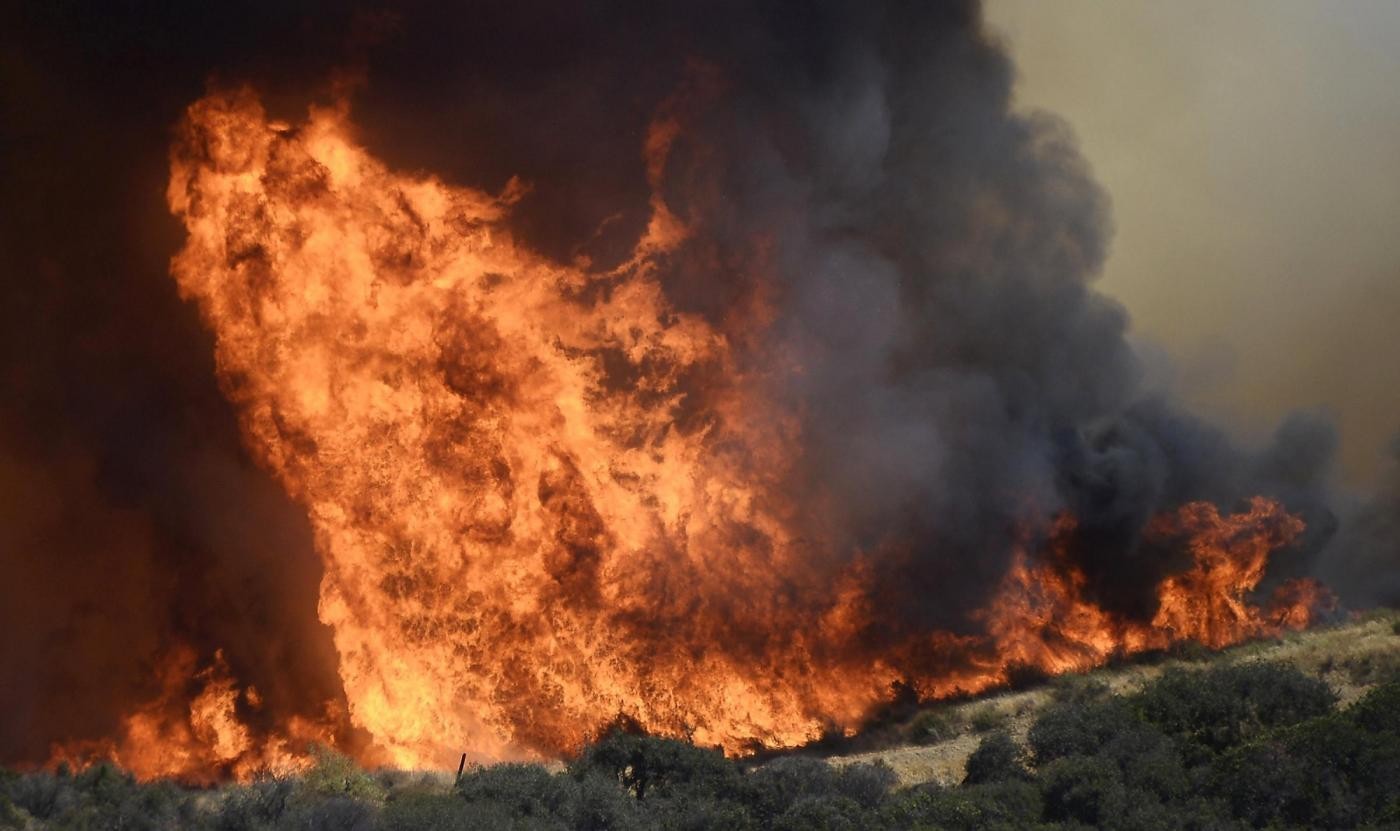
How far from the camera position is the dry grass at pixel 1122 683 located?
21.2 metres

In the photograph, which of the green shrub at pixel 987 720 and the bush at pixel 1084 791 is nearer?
the bush at pixel 1084 791

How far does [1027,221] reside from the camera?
2962 centimetres

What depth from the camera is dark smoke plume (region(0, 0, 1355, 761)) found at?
25.0 metres

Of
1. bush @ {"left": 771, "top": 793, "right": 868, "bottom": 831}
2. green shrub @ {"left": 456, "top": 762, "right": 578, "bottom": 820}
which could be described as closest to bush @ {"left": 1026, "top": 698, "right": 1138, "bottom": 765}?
bush @ {"left": 771, "top": 793, "right": 868, "bottom": 831}

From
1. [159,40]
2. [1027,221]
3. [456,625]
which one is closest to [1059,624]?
[1027,221]

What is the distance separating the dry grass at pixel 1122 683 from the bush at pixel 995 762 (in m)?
0.60

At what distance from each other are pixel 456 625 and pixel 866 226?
1264cm

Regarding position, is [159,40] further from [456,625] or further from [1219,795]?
[1219,795]

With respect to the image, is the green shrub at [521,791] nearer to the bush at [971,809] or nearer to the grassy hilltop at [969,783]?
the grassy hilltop at [969,783]

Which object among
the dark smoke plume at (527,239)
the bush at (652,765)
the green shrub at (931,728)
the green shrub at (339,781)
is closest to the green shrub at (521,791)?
the bush at (652,765)

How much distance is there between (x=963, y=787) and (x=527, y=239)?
43.0ft

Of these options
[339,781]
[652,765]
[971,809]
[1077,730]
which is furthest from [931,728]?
[339,781]

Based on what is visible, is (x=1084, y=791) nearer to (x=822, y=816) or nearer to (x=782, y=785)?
(x=822, y=816)

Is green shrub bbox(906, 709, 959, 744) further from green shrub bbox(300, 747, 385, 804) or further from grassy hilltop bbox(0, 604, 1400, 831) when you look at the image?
green shrub bbox(300, 747, 385, 804)
